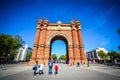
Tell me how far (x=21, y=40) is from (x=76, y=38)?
30.1 meters

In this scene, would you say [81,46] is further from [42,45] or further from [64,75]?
[64,75]

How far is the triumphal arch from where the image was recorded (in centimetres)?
2872

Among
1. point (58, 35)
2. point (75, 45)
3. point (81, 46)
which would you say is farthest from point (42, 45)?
point (81, 46)

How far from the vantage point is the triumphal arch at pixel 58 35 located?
94.2 ft

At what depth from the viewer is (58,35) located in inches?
1273

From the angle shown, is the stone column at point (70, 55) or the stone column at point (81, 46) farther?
the stone column at point (70, 55)

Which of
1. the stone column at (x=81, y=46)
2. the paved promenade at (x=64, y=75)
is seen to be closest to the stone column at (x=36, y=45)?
the stone column at (x=81, y=46)

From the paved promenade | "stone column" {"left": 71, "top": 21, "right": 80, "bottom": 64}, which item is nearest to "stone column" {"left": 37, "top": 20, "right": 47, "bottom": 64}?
"stone column" {"left": 71, "top": 21, "right": 80, "bottom": 64}

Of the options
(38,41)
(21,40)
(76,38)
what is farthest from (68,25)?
(21,40)

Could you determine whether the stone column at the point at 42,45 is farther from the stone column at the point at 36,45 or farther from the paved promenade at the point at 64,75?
the paved promenade at the point at 64,75

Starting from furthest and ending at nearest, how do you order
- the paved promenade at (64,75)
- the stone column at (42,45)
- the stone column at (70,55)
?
the stone column at (70,55) < the stone column at (42,45) < the paved promenade at (64,75)

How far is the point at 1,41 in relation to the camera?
3722 centimetres

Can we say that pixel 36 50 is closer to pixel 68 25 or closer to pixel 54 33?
pixel 54 33

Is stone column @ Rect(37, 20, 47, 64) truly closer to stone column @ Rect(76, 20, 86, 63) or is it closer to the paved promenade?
stone column @ Rect(76, 20, 86, 63)
